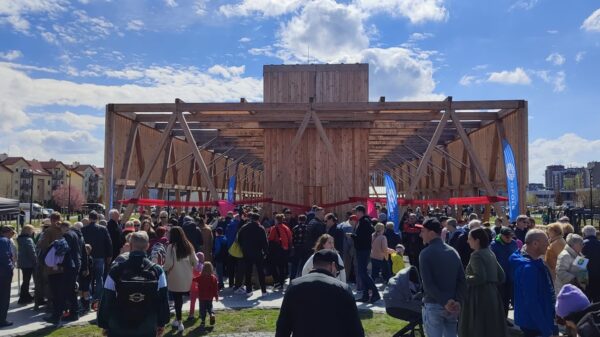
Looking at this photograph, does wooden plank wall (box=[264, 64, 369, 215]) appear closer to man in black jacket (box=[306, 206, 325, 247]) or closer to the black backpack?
man in black jacket (box=[306, 206, 325, 247])

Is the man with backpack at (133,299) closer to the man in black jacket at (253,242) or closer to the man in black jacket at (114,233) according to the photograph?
the man in black jacket at (253,242)

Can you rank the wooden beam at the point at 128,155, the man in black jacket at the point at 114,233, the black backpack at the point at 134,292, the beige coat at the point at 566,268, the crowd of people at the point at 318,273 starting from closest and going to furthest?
the crowd of people at the point at 318,273, the black backpack at the point at 134,292, the beige coat at the point at 566,268, the man in black jacket at the point at 114,233, the wooden beam at the point at 128,155

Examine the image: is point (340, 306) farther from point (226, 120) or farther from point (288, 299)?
point (226, 120)

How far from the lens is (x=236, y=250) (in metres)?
10.4

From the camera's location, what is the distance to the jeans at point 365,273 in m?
9.48

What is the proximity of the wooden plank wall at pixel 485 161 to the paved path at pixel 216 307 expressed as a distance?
300 inches

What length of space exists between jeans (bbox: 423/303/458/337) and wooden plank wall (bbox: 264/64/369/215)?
1253cm

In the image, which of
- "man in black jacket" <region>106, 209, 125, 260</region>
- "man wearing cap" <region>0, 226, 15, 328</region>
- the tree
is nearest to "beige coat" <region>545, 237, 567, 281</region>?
"man in black jacket" <region>106, 209, 125, 260</region>

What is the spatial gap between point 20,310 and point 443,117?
39.3ft

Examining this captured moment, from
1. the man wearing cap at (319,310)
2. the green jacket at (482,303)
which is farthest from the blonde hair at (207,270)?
the man wearing cap at (319,310)

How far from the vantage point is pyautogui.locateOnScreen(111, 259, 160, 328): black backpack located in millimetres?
4539

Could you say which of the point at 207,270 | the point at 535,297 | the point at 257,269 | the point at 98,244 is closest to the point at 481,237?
the point at 535,297

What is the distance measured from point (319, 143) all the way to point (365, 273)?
29.5 ft

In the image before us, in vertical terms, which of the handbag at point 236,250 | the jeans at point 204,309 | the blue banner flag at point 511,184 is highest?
the blue banner flag at point 511,184
